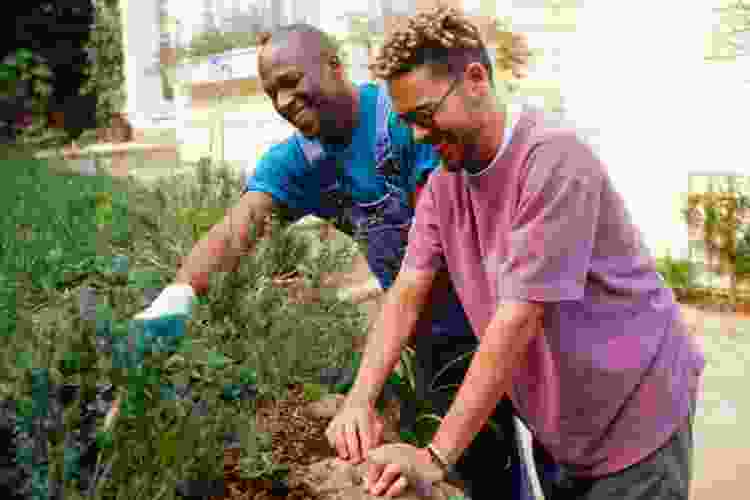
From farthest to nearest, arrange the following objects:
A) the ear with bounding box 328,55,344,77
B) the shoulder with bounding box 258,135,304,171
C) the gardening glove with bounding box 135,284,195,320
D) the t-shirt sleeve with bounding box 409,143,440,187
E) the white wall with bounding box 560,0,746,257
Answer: the white wall with bounding box 560,0,746,257, the shoulder with bounding box 258,135,304,171, the ear with bounding box 328,55,344,77, the t-shirt sleeve with bounding box 409,143,440,187, the gardening glove with bounding box 135,284,195,320

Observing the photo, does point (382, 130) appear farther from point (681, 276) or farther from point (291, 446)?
point (681, 276)

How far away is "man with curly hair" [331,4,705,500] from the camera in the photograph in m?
1.67

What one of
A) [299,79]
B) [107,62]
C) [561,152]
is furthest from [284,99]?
[107,62]

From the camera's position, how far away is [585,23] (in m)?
7.50

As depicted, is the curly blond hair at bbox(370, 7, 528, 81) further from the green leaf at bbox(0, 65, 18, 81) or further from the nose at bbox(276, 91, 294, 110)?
the green leaf at bbox(0, 65, 18, 81)

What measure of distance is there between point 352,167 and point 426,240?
65 centimetres

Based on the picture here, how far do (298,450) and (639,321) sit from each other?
1038 millimetres

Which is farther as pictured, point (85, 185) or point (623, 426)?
point (85, 185)

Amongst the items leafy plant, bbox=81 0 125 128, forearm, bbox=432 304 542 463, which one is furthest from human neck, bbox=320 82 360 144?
leafy plant, bbox=81 0 125 128

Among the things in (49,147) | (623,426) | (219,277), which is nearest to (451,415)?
(623,426)

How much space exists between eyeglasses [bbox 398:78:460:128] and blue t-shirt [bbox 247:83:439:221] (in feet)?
2.26

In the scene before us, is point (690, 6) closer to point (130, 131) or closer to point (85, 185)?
point (85, 185)

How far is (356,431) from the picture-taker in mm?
1942

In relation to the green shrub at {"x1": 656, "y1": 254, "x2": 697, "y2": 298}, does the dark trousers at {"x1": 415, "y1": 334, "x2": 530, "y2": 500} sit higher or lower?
higher
